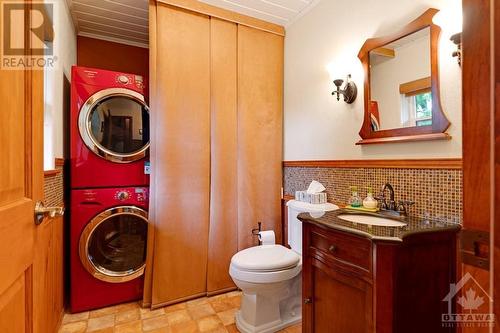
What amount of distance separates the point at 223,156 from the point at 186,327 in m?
1.33

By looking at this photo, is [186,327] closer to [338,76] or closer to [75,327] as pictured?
[75,327]

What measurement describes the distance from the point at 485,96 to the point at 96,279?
2.45 meters

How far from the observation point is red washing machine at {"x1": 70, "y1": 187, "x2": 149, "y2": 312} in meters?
1.98

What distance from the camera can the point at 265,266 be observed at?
1.66 meters

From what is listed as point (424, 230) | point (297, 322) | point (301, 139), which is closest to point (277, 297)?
point (297, 322)

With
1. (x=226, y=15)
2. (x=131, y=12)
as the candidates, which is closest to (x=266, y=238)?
(x=226, y=15)

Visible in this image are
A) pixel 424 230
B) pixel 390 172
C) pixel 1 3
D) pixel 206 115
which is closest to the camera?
pixel 1 3

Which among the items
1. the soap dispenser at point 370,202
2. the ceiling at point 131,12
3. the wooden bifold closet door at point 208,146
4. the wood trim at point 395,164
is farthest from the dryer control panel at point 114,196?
the soap dispenser at point 370,202

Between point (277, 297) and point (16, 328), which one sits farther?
point (277, 297)

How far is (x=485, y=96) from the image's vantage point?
511 mm

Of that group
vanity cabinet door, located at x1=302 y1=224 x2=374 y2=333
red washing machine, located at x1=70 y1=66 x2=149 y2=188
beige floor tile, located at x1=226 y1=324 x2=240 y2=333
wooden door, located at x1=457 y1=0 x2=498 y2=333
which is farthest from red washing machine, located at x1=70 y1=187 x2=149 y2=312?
wooden door, located at x1=457 y1=0 x2=498 y2=333

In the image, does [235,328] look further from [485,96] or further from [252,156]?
[485,96]

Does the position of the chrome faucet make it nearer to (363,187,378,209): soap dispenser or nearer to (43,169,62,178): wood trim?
(363,187,378,209): soap dispenser

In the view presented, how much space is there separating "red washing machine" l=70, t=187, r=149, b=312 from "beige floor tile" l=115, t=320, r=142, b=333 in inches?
11.7
